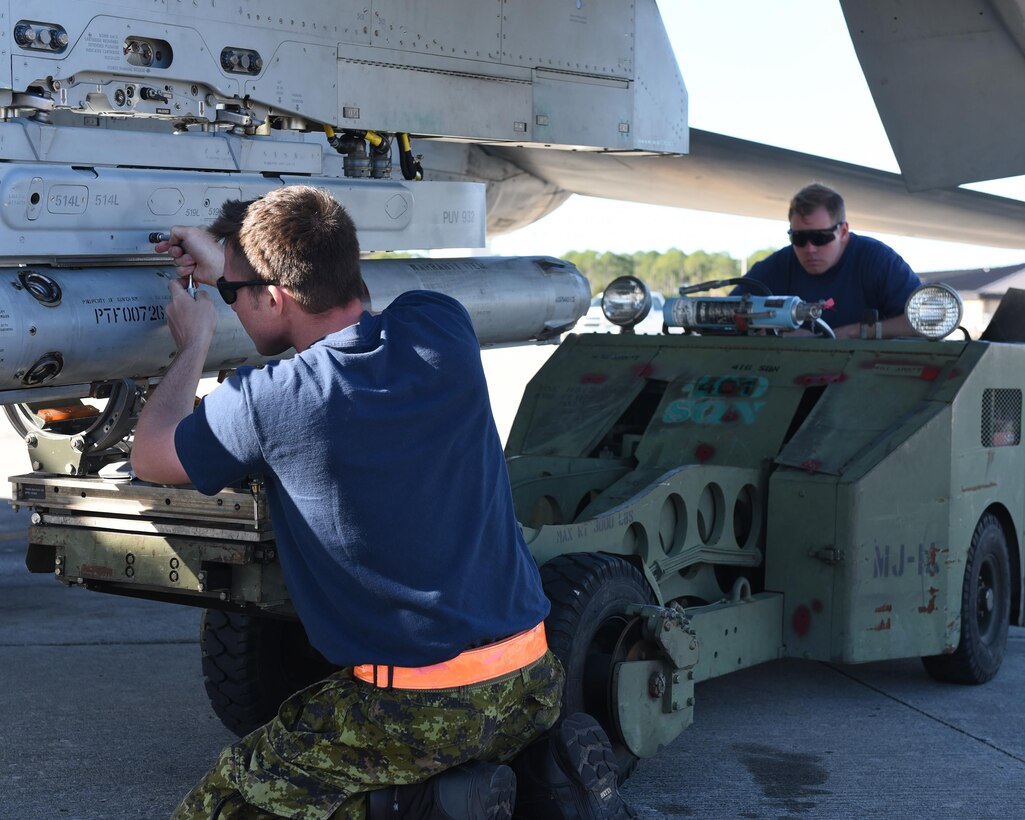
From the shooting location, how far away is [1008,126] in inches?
315

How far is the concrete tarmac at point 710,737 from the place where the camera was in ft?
12.9

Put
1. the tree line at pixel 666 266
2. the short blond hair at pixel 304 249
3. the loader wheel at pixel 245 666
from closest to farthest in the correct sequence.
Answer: the short blond hair at pixel 304 249, the loader wheel at pixel 245 666, the tree line at pixel 666 266

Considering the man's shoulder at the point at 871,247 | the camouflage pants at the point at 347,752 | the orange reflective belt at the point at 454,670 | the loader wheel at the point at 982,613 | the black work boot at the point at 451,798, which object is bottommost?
the loader wheel at the point at 982,613

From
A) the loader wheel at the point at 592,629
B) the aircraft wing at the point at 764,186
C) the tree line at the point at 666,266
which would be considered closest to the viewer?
the loader wheel at the point at 592,629

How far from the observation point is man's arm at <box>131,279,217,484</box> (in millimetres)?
2588

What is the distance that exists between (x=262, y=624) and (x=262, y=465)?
188cm

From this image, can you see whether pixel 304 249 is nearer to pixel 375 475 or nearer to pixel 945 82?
pixel 375 475

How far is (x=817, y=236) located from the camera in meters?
5.77

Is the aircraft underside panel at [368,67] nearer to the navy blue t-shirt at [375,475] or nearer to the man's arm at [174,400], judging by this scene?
the man's arm at [174,400]

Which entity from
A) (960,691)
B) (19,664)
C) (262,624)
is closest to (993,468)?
(960,691)

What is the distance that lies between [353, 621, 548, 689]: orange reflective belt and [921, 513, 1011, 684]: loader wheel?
3107mm

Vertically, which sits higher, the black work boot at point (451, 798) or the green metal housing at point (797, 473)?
A: the green metal housing at point (797, 473)

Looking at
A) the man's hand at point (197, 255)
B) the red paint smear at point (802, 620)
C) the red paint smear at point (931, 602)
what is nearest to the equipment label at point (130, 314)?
the man's hand at point (197, 255)

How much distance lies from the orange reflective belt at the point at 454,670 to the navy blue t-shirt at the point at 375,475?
23mm
